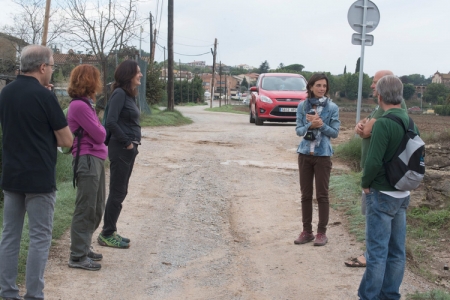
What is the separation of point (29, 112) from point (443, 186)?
7054 mm

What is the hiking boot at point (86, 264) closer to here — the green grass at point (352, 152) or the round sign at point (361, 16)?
the green grass at point (352, 152)

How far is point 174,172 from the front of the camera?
33.8 feet

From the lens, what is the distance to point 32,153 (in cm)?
427

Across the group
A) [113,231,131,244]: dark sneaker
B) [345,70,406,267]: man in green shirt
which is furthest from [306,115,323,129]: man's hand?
[113,231,131,244]: dark sneaker

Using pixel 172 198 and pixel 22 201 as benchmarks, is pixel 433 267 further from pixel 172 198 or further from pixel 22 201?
pixel 22 201

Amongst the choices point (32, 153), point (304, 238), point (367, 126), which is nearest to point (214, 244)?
point (304, 238)

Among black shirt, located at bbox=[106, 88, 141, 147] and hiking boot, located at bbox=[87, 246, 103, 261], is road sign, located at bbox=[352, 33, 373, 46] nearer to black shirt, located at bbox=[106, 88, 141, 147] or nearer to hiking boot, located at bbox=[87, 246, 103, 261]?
black shirt, located at bbox=[106, 88, 141, 147]

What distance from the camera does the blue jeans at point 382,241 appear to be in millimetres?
4590

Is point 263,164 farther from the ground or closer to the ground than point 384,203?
closer to the ground

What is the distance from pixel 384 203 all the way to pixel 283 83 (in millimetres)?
14515

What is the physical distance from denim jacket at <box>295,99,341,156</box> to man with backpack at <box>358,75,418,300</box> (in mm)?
1688

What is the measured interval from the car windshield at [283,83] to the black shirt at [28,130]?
14.7 meters

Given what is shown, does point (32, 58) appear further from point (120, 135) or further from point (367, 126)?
point (367, 126)

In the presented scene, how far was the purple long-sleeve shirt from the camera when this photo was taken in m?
5.27
